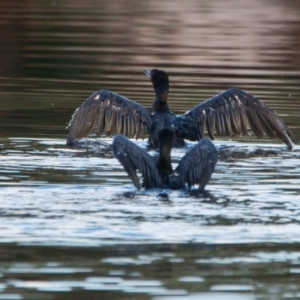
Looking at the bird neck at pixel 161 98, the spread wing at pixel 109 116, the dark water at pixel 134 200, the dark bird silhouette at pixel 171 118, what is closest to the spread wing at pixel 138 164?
the dark water at pixel 134 200

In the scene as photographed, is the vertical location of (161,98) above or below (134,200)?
above

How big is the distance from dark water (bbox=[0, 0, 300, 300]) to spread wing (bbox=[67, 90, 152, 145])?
27 centimetres

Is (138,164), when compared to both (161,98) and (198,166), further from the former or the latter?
(161,98)

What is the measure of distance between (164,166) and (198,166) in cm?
33

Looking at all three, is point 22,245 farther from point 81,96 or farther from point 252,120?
point 81,96

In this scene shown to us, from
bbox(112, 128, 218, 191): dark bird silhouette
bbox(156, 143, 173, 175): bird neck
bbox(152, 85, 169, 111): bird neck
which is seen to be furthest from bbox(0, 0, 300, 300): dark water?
bbox(152, 85, 169, 111): bird neck

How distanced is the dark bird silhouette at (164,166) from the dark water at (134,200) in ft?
0.51

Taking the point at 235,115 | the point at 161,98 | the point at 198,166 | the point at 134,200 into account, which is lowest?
the point at 134,200

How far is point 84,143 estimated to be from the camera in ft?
45.5

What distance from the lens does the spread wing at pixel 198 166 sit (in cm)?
1016

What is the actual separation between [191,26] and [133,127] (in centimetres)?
1529

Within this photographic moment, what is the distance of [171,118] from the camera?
14.0m

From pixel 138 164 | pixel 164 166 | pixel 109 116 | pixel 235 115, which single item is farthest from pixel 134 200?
pixel 235 115

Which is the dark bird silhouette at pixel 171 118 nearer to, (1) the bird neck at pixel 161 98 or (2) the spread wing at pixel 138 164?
(1) the bird neck at pixel 161 98
